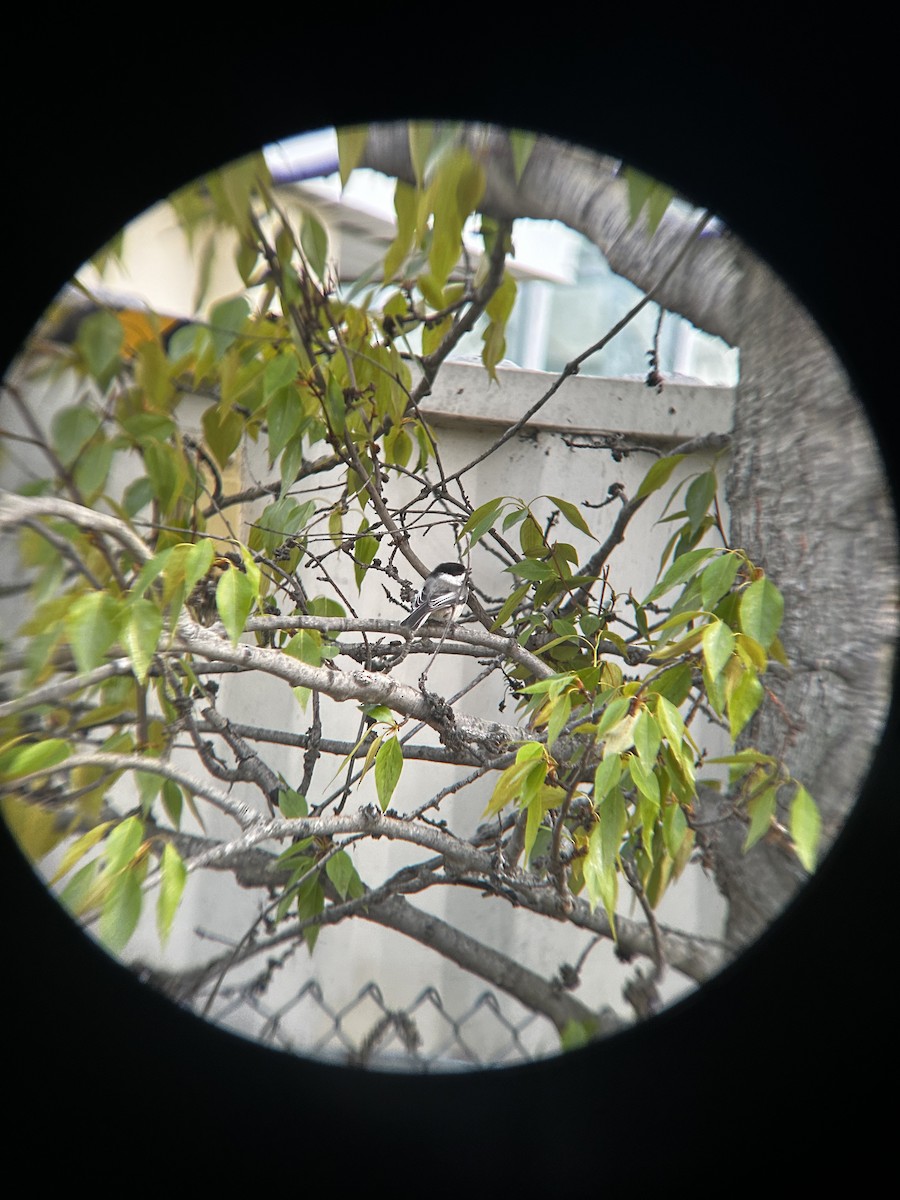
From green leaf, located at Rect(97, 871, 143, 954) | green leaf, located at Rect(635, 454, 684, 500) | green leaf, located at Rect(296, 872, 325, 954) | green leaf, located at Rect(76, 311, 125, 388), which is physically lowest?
green leaf, located at Rect(296, 872, 325, 954)

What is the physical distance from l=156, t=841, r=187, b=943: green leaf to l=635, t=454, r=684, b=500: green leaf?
1.17ft

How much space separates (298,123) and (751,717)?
1.45 feet

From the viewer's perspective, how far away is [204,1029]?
552 mm

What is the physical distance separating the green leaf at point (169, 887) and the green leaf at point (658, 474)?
36 centimetres

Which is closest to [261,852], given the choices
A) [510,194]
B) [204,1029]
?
[204,1029]

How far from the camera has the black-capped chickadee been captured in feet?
1.95

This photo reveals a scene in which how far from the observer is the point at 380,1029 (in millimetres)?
539

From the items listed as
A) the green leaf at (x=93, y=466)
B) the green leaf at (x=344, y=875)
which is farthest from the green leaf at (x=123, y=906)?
the green leaf at (x=93, y=466)

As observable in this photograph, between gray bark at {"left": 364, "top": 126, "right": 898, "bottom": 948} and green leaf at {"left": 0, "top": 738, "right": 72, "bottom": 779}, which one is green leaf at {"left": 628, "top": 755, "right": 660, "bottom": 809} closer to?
gray bark at {"left": 364, "top": 126, "right": 898, "bottom": 948}

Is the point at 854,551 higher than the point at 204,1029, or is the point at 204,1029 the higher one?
the point at 854,551

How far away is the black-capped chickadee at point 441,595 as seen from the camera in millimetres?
593

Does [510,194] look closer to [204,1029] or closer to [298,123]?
[298,123]

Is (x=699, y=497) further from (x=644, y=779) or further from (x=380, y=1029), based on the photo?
(x=380, y=1029)

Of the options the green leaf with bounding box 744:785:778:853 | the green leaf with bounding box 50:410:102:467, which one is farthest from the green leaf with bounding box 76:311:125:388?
the green leaf with bounding box 744:785:778:853
